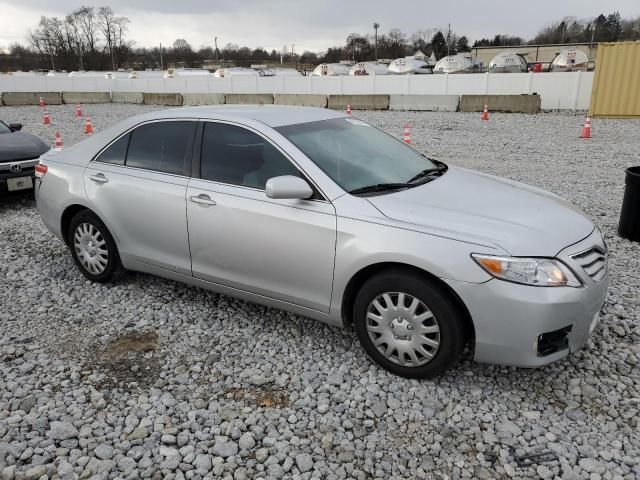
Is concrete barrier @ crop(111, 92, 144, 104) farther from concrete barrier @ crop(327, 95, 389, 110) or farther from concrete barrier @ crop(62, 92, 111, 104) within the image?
concrete barrier @ crop(327, 95, 389, 110)

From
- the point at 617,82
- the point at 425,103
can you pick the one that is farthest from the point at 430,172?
the point at 425,103

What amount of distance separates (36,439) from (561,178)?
8738 mm

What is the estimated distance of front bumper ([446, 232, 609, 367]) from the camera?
2891mm

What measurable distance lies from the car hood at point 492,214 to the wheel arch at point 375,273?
268 mm

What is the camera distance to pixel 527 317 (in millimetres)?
2889

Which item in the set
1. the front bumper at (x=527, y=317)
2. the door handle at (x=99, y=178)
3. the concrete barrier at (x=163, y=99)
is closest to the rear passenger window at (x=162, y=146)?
the door handle at (x=99, y=178)

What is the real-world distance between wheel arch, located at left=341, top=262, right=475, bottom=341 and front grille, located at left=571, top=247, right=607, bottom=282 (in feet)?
2.35

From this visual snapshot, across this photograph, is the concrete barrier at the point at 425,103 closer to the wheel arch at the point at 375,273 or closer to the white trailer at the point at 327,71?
the white trailer at the point at 327,71

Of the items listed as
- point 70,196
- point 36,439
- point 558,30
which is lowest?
point 36,439

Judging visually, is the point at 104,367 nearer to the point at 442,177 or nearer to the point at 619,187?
the point at 442,177

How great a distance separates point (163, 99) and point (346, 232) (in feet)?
90.4

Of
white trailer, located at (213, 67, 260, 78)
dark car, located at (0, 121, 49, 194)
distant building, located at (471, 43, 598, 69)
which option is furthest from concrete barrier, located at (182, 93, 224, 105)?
distant building, located at (471, 43, 598, 69)

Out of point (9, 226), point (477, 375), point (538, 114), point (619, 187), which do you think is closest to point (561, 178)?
point (619, 187)

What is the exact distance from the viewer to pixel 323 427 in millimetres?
3004
